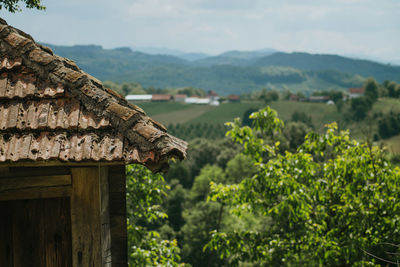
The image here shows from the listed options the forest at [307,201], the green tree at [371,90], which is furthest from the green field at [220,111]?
the forest at [307,201]

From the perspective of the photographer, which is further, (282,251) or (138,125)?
(282,251)

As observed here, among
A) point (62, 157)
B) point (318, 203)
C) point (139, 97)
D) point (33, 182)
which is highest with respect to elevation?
point (139, 97)

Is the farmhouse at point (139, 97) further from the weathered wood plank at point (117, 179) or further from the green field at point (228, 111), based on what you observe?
the weathered wood plank at point (117, 179)

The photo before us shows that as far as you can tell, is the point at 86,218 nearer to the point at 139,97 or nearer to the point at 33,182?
the point at 33,182

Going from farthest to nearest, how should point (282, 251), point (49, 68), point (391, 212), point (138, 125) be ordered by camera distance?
point (282, 251) → point (391, 212) → point (49, 68) → point (138, 125)

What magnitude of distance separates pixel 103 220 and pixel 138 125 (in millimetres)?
979

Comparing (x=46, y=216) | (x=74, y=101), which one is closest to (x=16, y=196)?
(x=46, y=216)

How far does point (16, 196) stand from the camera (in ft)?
11.1

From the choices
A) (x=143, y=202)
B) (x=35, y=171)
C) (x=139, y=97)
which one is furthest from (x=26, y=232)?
(x=139, y=97)

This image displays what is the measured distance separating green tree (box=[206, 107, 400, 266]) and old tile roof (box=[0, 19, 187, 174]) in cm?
501

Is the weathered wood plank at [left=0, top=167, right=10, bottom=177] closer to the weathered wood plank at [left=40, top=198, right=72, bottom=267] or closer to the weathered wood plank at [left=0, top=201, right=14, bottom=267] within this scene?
the weathered wood plank at [left=0, top=201, right=14, bottom=267]

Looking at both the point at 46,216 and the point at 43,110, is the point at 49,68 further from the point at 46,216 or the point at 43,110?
the point at 46,216

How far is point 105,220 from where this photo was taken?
11.5 ft

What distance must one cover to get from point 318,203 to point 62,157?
7163 millimetres
